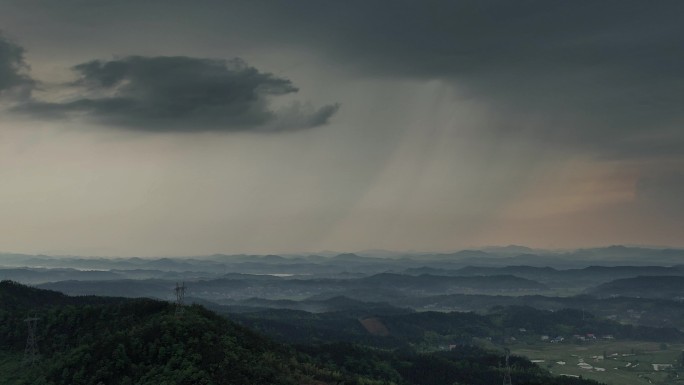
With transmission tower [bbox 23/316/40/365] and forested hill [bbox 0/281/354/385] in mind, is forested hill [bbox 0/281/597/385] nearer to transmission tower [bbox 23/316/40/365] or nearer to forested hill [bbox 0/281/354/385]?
forested hill [bbox 0/281/354/385]

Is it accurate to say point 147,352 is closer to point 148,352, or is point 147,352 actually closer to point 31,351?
point 148,352

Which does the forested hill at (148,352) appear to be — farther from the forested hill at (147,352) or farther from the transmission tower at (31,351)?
the transmission tower at (31,351)

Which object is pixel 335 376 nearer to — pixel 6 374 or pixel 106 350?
pixel 106 350

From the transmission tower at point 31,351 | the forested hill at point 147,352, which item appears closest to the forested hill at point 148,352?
the forested hill at point 147,352

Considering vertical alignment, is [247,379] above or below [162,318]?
below

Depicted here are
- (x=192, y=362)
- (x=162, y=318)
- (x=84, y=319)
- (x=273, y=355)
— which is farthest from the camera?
(x=84, y=319)

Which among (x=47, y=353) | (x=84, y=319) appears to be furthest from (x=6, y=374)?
(x=84, y=319)

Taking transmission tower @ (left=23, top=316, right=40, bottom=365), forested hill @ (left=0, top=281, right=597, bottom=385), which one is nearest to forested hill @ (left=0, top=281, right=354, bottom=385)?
forested hill @ (left=0, top=281, right=597, bottom=385)

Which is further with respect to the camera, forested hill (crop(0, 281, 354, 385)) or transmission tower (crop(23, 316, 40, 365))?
transmission tower (crop(23, 316, 40, 365))

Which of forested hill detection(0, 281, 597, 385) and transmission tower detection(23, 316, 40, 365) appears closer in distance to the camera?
forested hill detection(0, 281, 597, 385)

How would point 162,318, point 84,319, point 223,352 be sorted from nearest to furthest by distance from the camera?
point 223,352 → point 162,318 → point 84,319

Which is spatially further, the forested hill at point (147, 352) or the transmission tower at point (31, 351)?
the transmission tower at point (31, 351)
